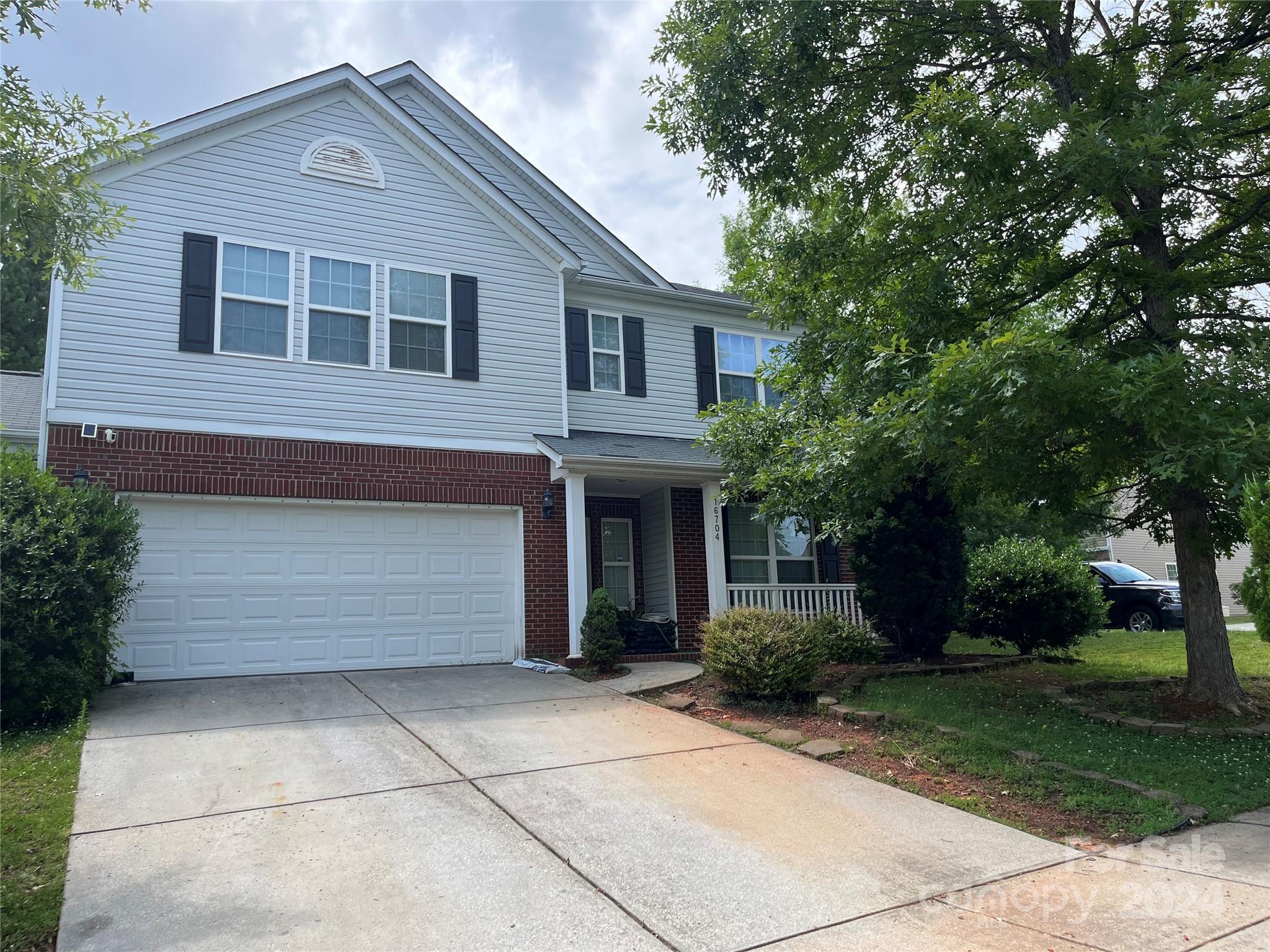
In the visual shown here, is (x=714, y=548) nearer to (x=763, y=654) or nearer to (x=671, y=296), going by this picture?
(x=763, y=654)

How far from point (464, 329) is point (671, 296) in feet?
12.2

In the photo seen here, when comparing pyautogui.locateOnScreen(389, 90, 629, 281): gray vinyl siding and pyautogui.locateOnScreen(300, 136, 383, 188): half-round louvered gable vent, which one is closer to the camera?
pyautogui.locateOnScreen(300, 136, 383, 188): half-round louvered gable vent

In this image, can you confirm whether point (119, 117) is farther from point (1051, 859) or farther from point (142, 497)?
point (1051, 859)

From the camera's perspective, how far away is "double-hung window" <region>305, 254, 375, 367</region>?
35.6 feet

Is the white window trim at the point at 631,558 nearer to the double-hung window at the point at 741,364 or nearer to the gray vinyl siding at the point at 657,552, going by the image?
the gray vinyl siding at the point at 657,552

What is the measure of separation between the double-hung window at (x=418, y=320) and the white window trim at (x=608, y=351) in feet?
7.76

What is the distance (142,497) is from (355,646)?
114 inches

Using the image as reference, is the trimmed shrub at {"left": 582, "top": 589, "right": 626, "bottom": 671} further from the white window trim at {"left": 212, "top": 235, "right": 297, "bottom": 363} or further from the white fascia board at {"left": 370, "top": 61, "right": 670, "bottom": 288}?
the white fascia board at {"left": 370, "top": 61, "right": 670, "bottom": 288}

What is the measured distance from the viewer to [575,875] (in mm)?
4242

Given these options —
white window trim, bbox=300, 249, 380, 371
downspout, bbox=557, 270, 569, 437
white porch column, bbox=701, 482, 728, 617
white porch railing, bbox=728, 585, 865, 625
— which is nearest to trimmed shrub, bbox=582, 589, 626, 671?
white porch column, bbox=701, 482, 728, 617

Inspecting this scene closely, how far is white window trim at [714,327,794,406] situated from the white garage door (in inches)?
177

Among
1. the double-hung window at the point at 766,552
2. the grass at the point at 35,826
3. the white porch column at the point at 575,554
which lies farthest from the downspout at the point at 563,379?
the grass at the point at 35,826

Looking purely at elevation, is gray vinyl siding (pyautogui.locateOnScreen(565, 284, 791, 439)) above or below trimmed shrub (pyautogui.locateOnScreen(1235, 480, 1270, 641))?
above

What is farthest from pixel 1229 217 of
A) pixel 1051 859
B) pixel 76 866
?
pixel 76 866
